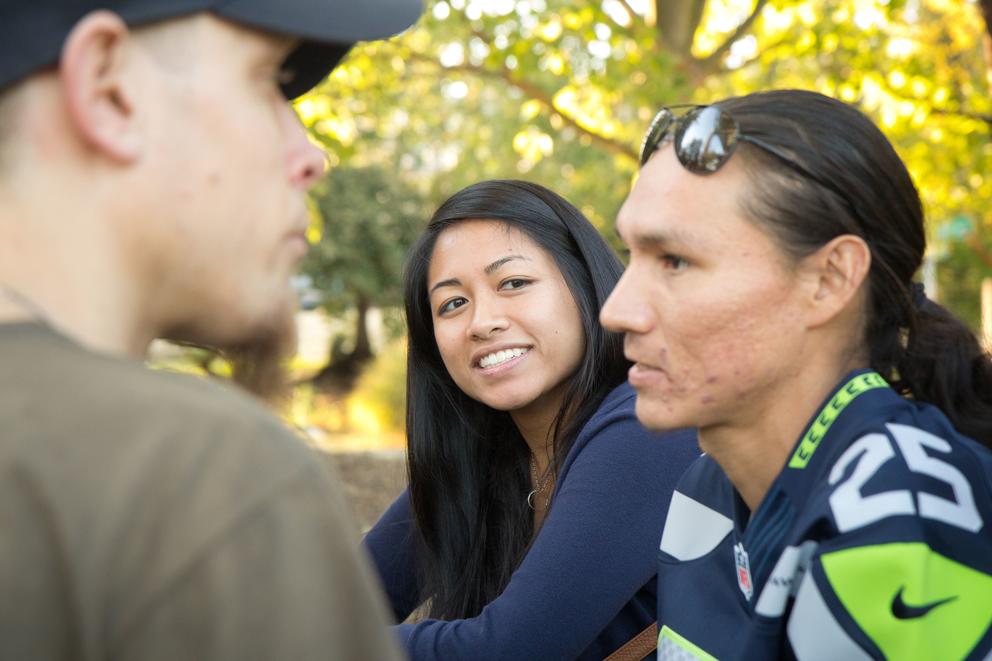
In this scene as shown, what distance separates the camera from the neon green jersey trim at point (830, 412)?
1862 mm

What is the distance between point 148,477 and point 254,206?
396 millimetres

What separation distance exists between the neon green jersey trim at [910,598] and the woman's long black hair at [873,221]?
12.6 inches

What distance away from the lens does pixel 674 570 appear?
2172 mm

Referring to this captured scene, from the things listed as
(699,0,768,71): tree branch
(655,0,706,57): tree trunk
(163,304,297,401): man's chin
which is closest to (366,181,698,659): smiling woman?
(163,304,297,401): man's chin

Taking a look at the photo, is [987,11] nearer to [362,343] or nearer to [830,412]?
[830,412]

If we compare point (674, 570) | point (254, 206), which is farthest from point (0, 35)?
point (674, 570)

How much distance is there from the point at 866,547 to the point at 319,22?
108 centimetres

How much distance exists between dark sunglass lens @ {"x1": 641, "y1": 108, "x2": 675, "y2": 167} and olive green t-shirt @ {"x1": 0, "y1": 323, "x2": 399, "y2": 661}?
1356 mm

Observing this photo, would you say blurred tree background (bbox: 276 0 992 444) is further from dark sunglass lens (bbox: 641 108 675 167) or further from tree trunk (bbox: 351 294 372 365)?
tree trunk (bbox: 351 294 372 365)

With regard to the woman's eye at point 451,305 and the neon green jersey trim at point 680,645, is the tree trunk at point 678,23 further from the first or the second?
the neon green jersey trim at point 680,645

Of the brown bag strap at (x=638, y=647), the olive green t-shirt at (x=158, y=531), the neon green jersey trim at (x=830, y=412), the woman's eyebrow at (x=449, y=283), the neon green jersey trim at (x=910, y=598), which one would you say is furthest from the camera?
A: the woman's eyebrow at (x=449, y=283)

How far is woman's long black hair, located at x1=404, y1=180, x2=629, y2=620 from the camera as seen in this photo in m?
3.10

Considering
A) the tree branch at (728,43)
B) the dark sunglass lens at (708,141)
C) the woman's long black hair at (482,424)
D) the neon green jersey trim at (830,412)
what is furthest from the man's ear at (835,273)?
the tree branch at (728,43)

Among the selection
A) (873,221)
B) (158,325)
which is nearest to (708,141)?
(873,221)
